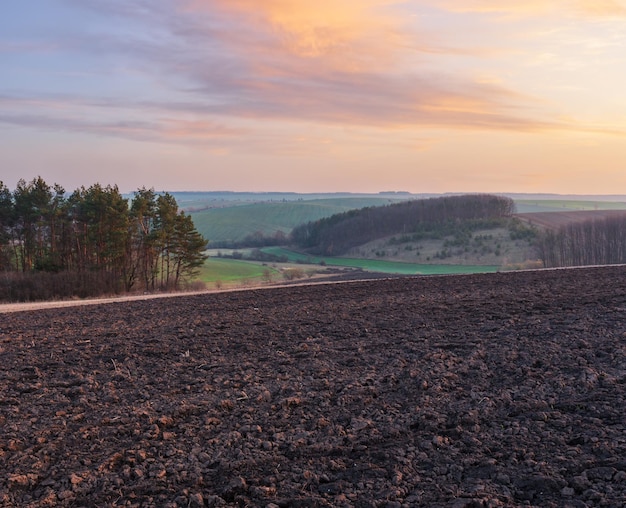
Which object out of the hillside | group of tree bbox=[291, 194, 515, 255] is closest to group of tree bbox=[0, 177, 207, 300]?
group of tree bbox=[291, 194, 515, 255]

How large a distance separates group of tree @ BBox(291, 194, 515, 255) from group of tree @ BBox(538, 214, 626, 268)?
30.8 m

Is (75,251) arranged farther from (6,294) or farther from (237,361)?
(237,361)

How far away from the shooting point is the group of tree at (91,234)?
41.9 m

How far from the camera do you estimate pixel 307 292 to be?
23047 mm

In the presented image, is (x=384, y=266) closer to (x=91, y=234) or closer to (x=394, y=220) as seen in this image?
(x=394, y=220)

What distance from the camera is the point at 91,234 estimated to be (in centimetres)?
4294

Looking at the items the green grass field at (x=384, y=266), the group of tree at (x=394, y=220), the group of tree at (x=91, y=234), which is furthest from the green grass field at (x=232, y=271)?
the group of tree at (x=394, y=220)

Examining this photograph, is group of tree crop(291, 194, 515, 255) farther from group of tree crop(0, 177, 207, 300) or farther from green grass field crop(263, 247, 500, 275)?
group of tree crop(0, 177, 207, 300)

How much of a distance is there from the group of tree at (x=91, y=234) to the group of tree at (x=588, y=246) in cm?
3946

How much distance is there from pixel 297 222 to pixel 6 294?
433 ft

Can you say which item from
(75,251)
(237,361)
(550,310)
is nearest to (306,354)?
(237,361)

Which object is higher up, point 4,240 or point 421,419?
point 4,240

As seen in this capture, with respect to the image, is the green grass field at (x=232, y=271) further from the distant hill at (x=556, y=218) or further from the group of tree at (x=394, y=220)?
the distant hill at (x=556, y=218)

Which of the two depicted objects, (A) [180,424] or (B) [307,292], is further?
(B) [307,292]
